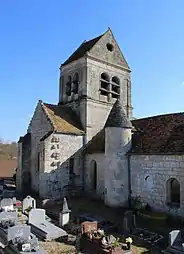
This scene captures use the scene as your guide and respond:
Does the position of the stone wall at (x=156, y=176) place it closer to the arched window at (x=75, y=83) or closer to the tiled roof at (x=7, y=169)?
the arched window at (x=75, y=83)

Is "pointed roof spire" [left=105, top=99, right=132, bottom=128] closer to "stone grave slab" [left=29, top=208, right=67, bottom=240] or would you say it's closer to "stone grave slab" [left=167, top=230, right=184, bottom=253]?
"stone grave slab" [left=29, top=208, right=67, bottom=240]

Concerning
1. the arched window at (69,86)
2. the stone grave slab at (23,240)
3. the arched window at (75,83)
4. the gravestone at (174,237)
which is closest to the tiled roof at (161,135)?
the gravestone at (174,237)

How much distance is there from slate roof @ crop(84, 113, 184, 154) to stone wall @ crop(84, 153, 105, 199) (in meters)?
0.50

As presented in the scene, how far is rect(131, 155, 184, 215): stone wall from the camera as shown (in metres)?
14.5

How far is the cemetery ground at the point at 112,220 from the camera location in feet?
36.2

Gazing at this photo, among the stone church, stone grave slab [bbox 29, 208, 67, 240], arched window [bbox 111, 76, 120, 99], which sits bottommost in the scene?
stone grave slab [bbox 29, 208, 67, 240]

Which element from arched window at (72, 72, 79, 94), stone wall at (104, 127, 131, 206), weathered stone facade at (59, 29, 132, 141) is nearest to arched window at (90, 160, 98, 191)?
weathered stone facade at (59, 29, 132, 141)

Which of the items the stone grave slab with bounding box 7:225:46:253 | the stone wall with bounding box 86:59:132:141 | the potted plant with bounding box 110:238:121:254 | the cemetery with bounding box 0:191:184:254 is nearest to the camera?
the stone grave slab with bounding box 7:225:46:253

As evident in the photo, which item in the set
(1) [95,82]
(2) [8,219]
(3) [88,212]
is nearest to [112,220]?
(3) [88,212]

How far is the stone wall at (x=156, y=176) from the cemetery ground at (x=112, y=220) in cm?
106

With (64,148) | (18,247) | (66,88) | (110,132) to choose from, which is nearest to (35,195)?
(64,148)

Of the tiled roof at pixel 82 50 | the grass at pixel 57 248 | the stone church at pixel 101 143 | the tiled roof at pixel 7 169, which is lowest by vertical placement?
the grass at pixel 57 248

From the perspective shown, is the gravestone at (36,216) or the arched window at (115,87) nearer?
the gravestone at (36,216)

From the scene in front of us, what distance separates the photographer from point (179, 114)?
18031 millimetres
